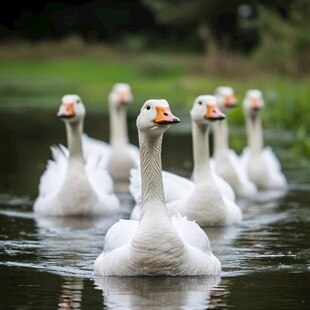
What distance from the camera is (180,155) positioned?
78.9ft

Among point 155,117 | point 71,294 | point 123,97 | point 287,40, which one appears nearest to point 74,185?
point 155,117

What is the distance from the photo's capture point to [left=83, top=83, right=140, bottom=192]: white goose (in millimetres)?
21203

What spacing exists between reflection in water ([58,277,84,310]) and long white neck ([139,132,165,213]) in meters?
0.85

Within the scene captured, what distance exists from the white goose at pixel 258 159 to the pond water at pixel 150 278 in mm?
338

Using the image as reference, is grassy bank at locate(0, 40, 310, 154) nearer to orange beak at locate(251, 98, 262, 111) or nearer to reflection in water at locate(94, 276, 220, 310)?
orange beak at locate(251, 98, 262, 111)

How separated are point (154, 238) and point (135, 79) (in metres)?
38.0

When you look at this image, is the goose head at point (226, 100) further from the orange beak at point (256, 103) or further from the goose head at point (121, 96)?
the goose head at point (121, 96)

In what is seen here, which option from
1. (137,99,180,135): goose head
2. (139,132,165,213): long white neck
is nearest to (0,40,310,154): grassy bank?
(139,132,165,213): long white neck

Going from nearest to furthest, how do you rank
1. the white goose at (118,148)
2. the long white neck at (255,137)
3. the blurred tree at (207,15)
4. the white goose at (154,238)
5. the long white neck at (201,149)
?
the white goose at (154,238), the long white neck at (201,149), the long white neck at (255,137), the white goose at (118,148), the blurred tree at (207,15)

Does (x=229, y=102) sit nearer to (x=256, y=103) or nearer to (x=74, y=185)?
(x=256, y=103)

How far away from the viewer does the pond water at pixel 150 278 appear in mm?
10273

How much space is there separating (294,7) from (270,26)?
3333 mm

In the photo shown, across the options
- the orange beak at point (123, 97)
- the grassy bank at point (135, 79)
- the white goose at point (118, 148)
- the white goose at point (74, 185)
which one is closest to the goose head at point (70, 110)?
the white goose at point (74, 185)

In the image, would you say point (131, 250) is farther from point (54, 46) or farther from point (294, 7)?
point (54, 46)
